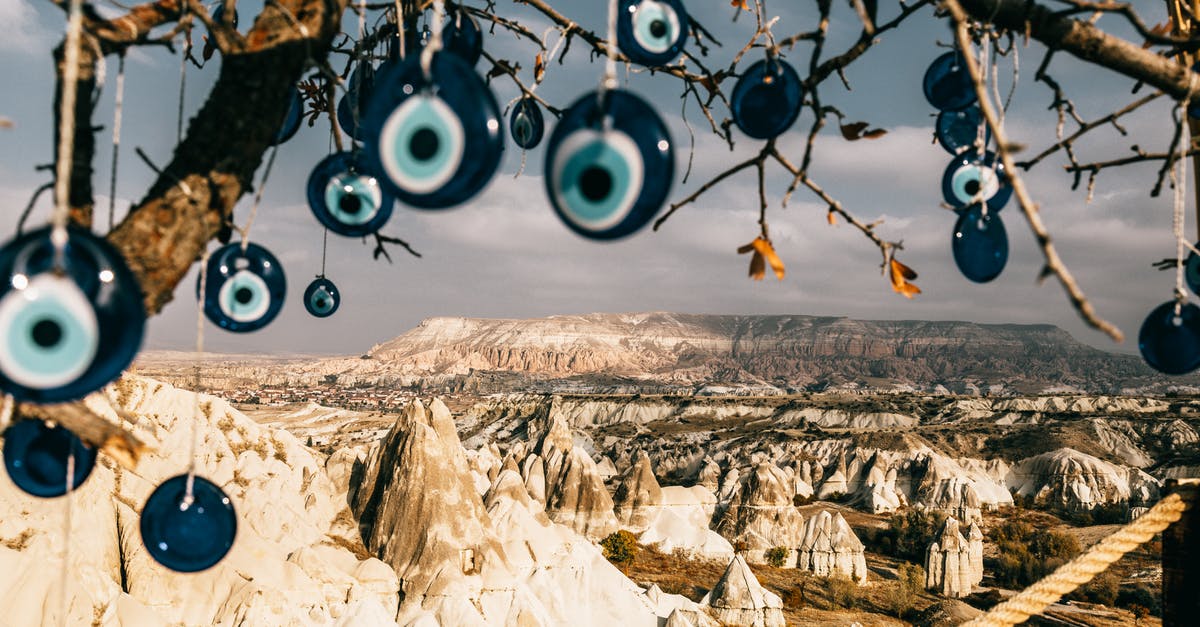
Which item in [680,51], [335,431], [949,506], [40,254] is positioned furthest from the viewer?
[335,431]

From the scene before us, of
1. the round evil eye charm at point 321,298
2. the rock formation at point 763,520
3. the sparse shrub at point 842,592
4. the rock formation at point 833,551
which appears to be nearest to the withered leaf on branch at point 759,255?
the round evil eye charm at point 321,298

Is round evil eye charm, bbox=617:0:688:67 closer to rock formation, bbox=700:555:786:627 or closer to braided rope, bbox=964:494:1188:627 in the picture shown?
braided rope, bbox=964:494:1188:627

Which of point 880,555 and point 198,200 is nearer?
point 198,200

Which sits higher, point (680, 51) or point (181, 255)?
point (680, 51)

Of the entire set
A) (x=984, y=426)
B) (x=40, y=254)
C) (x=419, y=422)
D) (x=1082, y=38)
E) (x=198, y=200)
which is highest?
(x=1082, y=38)

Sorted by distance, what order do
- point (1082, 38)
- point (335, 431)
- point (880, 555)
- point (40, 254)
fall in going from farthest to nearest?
point (335, 431) < point (880, 555) < point (1082, 38) < point (40, 254)

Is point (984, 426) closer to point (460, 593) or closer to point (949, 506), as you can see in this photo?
point (949, 506)

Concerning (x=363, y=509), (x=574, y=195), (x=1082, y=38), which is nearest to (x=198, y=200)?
(x=574, y=195)

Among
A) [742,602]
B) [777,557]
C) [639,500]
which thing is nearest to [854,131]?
[742,602]

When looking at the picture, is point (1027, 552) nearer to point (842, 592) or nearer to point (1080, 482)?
point (842, 592)
